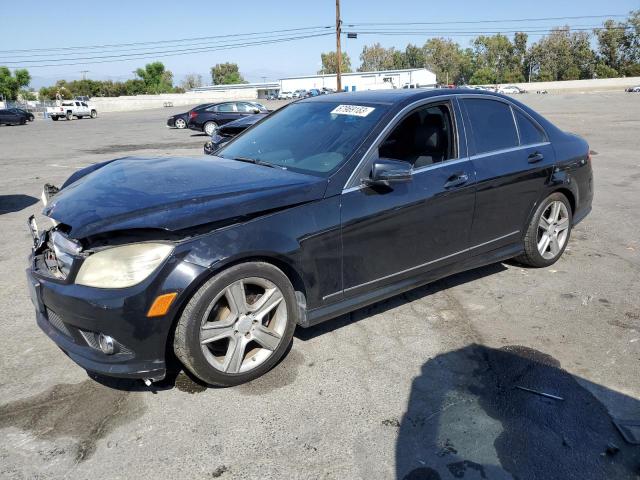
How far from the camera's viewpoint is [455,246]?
158 inches

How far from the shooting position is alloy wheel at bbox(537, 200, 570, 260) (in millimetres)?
4852

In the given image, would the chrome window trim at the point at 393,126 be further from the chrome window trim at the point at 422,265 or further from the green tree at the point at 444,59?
the green tree at the point at 444,59

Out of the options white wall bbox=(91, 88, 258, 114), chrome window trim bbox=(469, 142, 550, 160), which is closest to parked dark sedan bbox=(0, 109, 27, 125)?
white wall bbox=(91, 88, 258, 114)

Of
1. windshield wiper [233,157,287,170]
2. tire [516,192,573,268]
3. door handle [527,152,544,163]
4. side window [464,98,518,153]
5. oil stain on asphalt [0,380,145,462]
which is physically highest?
side window [464,98,518,153]

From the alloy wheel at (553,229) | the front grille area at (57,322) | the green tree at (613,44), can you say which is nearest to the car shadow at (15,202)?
the front grille area at (57,322)

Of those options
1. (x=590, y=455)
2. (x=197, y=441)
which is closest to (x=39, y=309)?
(x=197, y=441)

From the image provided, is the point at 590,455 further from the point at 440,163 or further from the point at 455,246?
the point at 440,163

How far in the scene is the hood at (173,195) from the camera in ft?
9.03

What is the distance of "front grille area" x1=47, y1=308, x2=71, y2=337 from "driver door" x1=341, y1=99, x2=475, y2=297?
1.65m

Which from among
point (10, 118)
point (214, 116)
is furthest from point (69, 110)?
point (214, 116)

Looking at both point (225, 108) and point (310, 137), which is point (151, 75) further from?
point (310, 137)

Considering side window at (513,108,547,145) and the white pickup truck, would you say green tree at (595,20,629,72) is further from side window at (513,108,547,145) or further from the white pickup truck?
side window at (513,108,547,145)

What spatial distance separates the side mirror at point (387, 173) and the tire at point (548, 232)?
189 centimetres

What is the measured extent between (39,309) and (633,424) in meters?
3.35
